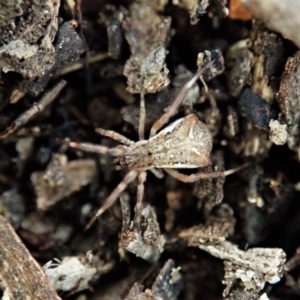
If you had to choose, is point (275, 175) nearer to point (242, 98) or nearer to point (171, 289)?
point (242, 98)

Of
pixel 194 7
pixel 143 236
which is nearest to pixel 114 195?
pixel 143 236

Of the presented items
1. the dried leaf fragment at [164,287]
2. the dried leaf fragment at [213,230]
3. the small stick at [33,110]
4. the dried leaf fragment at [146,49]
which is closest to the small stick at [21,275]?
the dried leaf fragment at [164,287]

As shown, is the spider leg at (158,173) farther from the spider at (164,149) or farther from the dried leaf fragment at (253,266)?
the dried leaf fragment at (253,266)

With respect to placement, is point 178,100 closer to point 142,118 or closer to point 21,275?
point 142,118

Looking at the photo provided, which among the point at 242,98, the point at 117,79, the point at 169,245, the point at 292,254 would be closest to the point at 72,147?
the point at 117,79

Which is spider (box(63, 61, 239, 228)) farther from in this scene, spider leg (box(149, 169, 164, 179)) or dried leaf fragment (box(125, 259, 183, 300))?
dried leaf fragment (box(125, 259, 183, 300))
